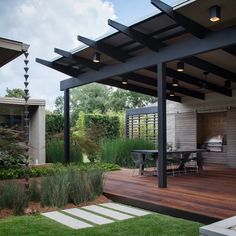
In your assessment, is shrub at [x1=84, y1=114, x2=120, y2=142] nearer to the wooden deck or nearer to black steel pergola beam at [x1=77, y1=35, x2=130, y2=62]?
black steel pergola beam at [x1=77, y1=35, x2=130, y2=62]

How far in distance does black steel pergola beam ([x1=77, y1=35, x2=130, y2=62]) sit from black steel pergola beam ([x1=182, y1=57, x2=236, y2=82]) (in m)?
1.60

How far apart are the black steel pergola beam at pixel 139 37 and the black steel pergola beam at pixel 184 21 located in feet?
3.51

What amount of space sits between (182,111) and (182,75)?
333 cm

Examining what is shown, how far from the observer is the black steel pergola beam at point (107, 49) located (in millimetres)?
8109

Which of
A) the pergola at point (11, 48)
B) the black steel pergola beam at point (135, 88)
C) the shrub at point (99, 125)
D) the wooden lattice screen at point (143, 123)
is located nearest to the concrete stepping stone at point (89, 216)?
the pergola at point (11, 48)

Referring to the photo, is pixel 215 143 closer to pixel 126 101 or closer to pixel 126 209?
pixel 126 209

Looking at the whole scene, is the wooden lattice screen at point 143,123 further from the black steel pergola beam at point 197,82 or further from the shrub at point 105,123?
the black steel pergola beam at point 197,82

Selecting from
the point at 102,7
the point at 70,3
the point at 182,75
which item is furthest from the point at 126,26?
the point at 102,7

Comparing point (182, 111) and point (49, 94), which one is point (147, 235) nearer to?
point (182, 111)

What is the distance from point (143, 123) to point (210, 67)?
22.9 feet

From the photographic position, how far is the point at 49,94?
42.0 meters

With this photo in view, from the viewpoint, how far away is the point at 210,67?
902cm

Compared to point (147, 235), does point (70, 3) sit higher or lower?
higher

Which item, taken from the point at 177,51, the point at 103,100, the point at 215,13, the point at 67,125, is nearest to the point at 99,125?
the point at 67,125
